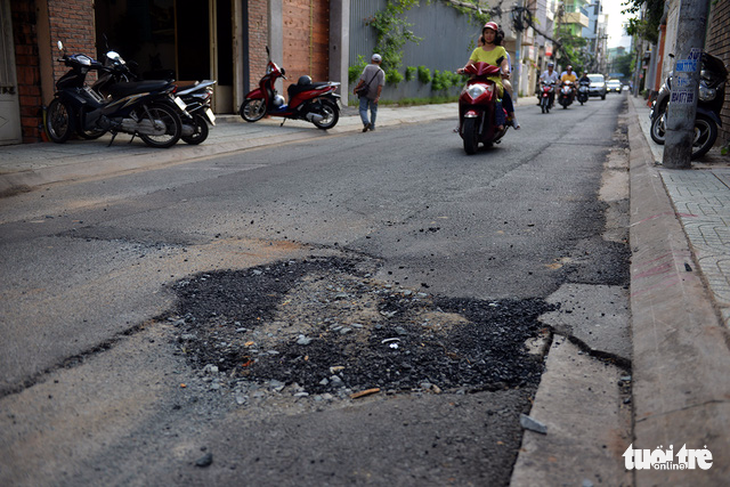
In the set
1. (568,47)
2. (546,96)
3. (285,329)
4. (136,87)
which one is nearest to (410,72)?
(546,96)

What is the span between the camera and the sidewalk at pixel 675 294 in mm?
2221

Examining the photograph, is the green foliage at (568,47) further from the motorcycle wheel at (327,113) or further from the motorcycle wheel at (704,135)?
the motorcycle wheel at (704,135)

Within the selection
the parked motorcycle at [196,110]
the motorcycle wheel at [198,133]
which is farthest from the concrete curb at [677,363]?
the motorcycle wheel at [198,133]

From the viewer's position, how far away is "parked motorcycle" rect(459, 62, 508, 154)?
9562 mm

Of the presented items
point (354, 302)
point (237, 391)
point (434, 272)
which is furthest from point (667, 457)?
point (434, 272)

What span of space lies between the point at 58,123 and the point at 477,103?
6.63 metres

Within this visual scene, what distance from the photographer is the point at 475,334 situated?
322 centimetres

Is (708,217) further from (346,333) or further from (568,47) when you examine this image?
(568,47)

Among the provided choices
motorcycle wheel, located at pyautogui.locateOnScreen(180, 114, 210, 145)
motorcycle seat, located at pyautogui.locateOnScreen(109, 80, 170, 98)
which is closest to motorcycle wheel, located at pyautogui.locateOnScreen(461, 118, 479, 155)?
motorcycle wheel, located at pyautogui.locateOnScreen(180, 114, 210, 145)

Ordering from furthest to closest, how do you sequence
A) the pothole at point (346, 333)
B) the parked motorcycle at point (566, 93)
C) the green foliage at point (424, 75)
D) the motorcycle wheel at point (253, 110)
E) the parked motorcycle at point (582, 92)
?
the parked motorcycle at point (582, 92), the green foliage at point (424, 75), the parked motorcycle at point (566, 93), the motorcycle wheel at point (253, 110), the pothole at point (346, 333)

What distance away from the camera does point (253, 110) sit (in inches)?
595

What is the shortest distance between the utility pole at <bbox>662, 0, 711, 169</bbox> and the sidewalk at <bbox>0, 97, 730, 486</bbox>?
0.29 meters

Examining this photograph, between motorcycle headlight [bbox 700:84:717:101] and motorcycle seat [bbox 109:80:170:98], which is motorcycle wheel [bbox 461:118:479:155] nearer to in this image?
motorcycle headlight [bbox 700:84:717:101]

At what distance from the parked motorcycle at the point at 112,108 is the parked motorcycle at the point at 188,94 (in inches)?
7.6
